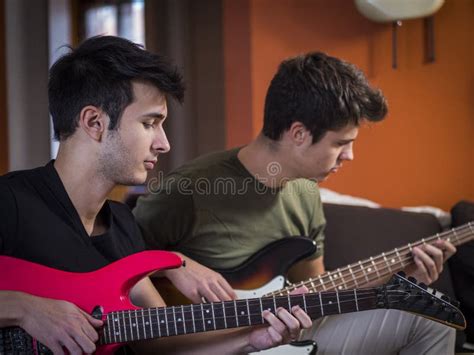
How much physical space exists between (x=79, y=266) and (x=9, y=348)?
197mm

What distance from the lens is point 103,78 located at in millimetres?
1497

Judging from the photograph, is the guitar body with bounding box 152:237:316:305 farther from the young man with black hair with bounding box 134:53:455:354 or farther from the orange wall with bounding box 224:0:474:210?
the orange wall with bounding box 224:0:474:210

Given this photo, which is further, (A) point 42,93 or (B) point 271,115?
(A) point 42,93

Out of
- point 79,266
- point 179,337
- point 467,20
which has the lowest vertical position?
point 179,337

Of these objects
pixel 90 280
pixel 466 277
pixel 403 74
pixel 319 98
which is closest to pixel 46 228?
pixel 90 280

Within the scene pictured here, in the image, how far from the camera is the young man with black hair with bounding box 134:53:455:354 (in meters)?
1.81

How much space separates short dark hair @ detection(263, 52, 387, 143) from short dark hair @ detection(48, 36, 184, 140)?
20.1 inches

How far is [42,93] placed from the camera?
2.86 meters

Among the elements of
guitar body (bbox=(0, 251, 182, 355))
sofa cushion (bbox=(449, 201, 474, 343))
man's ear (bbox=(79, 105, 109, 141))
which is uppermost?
man's ear (bbox=(79, 105, 109, 141))

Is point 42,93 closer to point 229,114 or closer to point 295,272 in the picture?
point 229,114

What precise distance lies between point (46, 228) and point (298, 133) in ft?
2.64

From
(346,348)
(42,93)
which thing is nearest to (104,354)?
→ (346,348)

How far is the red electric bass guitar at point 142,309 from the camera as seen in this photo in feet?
4.42

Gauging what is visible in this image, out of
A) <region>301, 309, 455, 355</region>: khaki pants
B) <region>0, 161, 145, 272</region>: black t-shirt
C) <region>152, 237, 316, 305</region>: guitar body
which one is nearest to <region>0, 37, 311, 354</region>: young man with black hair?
<region>0, 161, 145, 272</region>: black t-shirt
